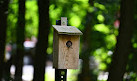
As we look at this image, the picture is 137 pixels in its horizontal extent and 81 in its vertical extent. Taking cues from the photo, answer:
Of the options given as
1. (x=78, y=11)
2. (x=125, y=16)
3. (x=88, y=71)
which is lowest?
(x=88, y=71)

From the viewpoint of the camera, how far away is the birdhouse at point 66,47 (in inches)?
234

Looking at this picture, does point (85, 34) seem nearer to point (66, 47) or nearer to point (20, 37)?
point (20, 37)

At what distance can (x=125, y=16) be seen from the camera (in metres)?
9.13

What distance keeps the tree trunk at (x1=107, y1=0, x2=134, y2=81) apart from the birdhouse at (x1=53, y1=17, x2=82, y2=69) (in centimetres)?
253

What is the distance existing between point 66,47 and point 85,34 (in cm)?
929

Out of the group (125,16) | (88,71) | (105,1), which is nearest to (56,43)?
(125,16)

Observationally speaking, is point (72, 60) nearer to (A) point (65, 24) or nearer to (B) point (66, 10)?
(A) point (65, 24)

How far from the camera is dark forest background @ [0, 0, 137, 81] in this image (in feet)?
→ 28.6

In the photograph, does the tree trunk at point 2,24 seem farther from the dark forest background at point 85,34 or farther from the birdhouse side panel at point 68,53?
the birdhouse side panel at point 68,53

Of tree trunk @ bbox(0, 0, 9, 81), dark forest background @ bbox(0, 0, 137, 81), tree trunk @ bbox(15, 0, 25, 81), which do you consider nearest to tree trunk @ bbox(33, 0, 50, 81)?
dark forest background @ bbox(0, 0, 137, 81)

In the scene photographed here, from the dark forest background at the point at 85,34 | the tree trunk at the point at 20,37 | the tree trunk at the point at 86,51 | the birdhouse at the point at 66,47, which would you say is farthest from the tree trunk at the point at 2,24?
the tree trunk at the point at 86,51

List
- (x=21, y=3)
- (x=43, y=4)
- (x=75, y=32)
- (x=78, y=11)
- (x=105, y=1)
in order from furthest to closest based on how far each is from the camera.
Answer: (x=78, y=11)
(x=105, y=1)
(x=21, y=3)
(x=43, y=4)
(x=75, y=32)

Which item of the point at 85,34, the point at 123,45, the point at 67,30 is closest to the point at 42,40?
the point at 123,45

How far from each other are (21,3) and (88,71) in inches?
269
